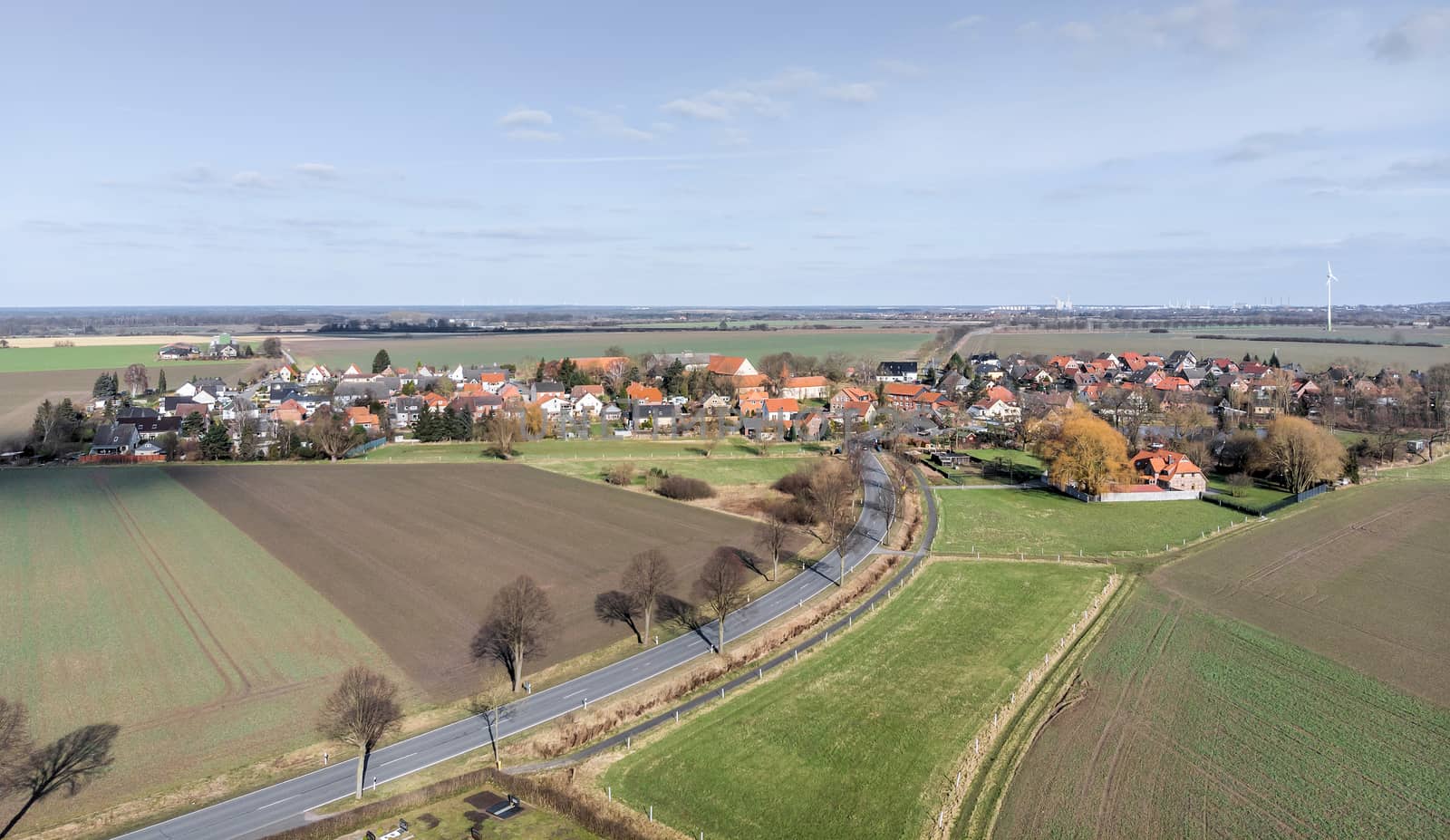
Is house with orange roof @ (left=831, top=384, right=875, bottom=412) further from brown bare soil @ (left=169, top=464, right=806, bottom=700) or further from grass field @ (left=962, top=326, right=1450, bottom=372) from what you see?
grass field @ (left=962, top=326, right=1450, bottom=372)

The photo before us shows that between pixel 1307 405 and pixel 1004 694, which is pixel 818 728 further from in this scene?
pixel 1307 405

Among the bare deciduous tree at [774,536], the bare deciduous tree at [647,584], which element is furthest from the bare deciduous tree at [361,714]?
the bare deciduous tree at [774,536]

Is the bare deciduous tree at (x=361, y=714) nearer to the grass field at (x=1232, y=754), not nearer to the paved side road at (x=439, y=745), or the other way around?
the paved side road at (x=439, y=745)

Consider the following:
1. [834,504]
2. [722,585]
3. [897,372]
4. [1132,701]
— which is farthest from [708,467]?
[897,372]

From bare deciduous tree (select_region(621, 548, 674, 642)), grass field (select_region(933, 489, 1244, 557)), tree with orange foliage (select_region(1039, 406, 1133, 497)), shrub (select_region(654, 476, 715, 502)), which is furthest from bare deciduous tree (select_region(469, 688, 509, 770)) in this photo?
tree with orange foliage (select_region(1039, 406, 1133, 497))

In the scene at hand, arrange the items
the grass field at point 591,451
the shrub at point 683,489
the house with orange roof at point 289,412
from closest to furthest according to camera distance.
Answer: the shrub at point 683,489, the grass field at point 591,451, the house with orange roof at point 289,412

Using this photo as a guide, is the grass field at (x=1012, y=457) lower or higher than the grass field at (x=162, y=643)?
higher

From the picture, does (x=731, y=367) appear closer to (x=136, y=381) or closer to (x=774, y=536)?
(x=136, y=381)
